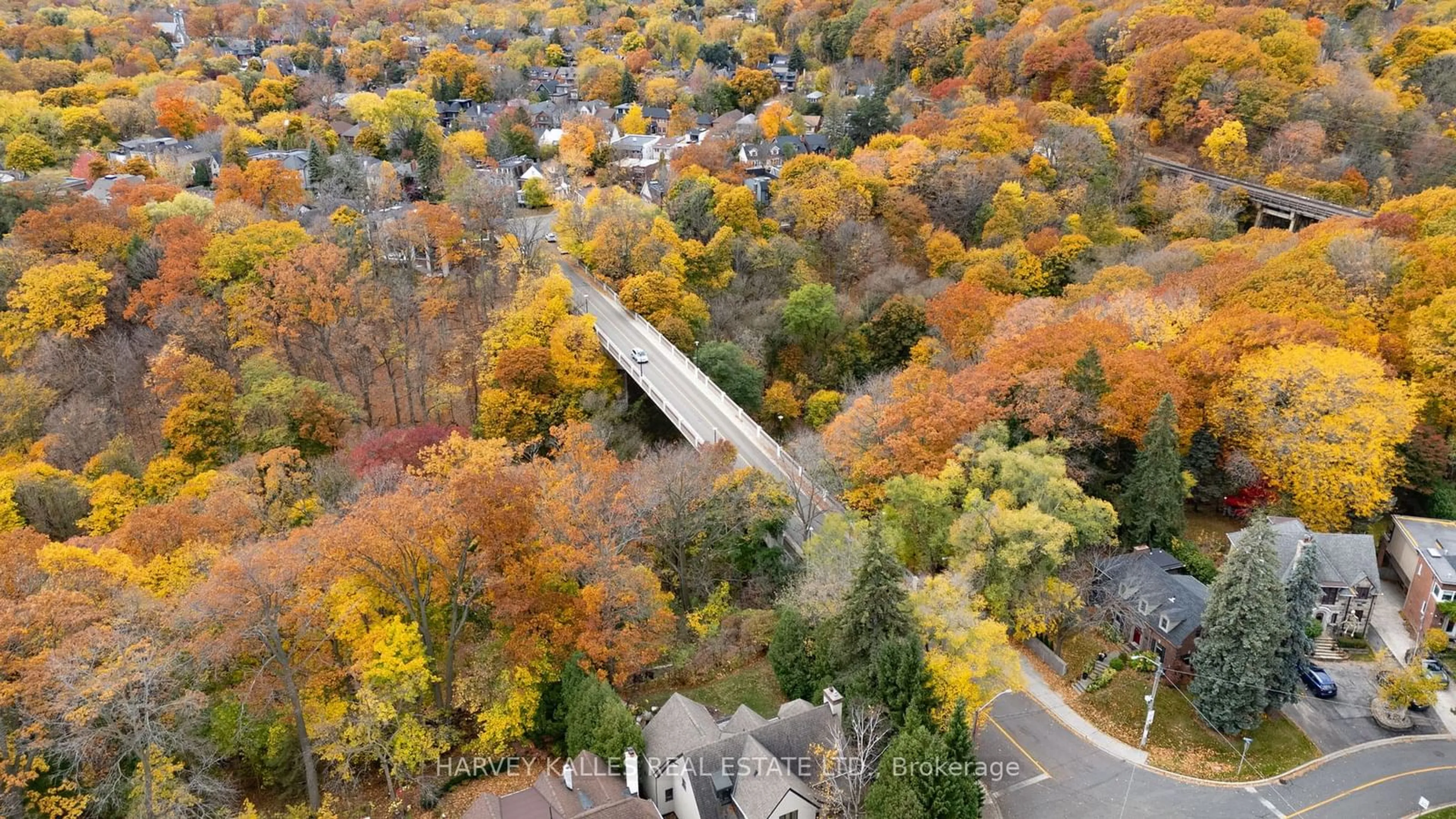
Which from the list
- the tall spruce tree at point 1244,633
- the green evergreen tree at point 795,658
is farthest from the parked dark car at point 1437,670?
the green evergreen tree at point 795,658

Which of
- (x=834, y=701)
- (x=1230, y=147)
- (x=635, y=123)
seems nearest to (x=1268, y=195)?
(x=1230, y=147)

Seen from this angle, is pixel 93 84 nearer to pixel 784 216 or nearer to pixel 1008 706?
pixel 784 216

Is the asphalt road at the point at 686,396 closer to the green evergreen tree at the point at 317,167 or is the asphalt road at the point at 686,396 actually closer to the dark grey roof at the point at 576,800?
the dark grey roof at the point at 576,800

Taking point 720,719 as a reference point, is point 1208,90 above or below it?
above

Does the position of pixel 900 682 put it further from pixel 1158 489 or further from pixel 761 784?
pixel 1158 489

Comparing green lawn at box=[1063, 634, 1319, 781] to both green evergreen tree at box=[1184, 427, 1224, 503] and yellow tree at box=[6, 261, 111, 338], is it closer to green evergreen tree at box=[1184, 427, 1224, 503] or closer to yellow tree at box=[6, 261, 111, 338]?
green evergreen tree at box=[1184, 427, 1224, 503]

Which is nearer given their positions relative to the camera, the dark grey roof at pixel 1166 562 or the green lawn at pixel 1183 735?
the green lawn at pixel 1183 735

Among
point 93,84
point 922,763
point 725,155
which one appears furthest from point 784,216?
point 93,84
